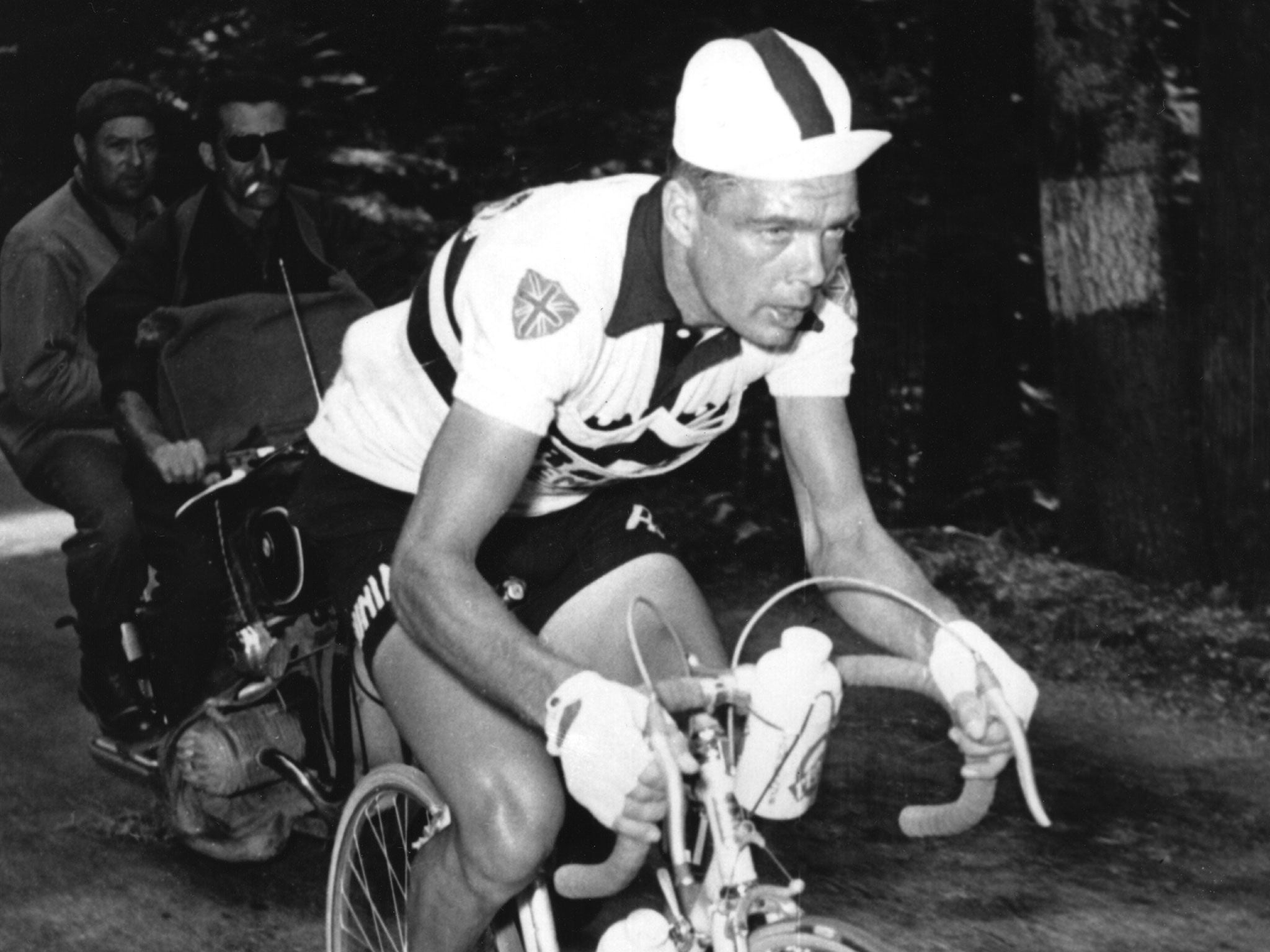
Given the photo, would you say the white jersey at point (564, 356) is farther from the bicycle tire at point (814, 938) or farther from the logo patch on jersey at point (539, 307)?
the bicycle tire at point (814, 938)

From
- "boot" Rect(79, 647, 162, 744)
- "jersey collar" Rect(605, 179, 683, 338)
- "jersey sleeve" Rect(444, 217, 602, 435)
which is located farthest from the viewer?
"boot" Rect(79, 647, 162, 744)

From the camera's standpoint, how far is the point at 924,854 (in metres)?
4.30

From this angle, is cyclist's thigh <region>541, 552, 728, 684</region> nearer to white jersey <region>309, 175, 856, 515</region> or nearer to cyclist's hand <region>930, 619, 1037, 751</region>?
white jersey <region>309, 175, 856, 515</region>

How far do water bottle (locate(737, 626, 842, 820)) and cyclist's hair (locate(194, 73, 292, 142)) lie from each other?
3.16 m

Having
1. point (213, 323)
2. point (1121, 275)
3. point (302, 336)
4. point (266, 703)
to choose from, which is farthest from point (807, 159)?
point (1121, 275)

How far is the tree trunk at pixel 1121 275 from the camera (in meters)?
6.23

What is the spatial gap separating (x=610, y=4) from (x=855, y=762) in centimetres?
347

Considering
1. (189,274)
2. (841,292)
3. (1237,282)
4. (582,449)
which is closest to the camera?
(582,449)

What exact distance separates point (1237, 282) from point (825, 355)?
374cm

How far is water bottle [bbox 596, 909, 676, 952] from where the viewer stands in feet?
7.00

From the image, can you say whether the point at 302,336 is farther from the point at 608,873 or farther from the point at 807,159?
the point at 608,873

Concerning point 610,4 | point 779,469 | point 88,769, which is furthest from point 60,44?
point 779,469

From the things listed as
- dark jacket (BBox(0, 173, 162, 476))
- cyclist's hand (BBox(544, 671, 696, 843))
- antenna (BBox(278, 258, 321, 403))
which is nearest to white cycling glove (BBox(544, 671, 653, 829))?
cyclist's hand (BBox(544, 671, 696, 843))

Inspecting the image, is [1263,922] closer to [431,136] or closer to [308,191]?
[308,191]
